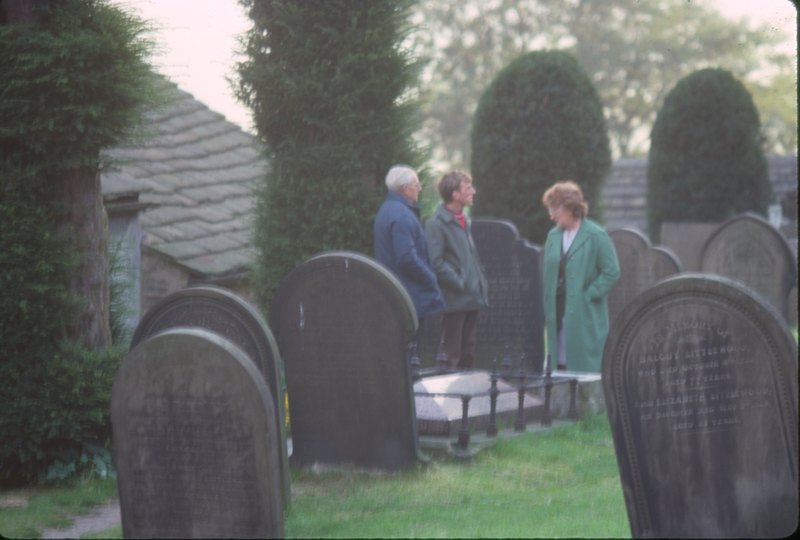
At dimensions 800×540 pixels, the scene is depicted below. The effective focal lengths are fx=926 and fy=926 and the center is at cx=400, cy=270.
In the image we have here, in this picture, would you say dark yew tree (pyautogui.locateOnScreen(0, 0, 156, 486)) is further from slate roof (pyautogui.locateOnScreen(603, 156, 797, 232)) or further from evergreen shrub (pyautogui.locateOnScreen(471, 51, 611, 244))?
slate roof (pyautogui.locateOnScreen(603, 156, 797, 232))

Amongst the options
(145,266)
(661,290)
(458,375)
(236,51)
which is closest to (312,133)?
(236,51)

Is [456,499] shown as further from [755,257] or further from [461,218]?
[755,257]

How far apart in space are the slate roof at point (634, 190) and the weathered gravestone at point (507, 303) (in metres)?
12.5

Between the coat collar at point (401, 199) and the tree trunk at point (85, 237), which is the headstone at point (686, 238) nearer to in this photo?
the coat collar at point (401, 199)

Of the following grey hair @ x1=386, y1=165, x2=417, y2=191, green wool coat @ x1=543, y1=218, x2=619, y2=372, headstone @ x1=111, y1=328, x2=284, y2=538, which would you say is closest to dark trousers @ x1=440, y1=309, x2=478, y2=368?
green wool coat @ x1=543, y1=218, x2=619, y2=372

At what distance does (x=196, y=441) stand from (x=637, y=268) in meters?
8.78

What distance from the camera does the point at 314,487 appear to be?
6.12 m

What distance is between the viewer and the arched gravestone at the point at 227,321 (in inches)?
226

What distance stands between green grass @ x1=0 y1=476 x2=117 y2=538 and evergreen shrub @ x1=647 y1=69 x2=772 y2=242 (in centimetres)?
1500

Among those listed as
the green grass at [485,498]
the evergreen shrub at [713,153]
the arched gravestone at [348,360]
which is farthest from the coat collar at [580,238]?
the evergreen shrub at [713,153]

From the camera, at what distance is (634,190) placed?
24.0 m

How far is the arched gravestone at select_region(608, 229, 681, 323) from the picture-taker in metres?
12.1

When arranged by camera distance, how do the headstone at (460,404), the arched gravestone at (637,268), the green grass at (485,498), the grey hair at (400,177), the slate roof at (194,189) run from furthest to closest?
the arched gravestone at (637,268) < the slate roof at (194,189) < the grey hair at (400,177) < the headstone at (460,404) < the green grass at (485,498)

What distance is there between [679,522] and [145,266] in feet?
23.0
